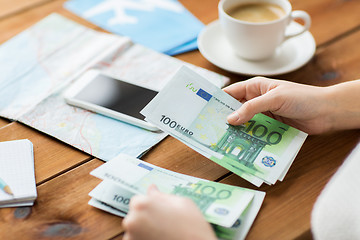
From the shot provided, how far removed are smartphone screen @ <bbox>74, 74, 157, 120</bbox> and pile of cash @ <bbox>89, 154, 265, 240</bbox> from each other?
159mm

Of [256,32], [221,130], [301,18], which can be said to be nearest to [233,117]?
[221,130]

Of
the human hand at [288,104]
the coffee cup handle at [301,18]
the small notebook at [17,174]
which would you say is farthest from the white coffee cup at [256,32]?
the small notebook at [17,174]

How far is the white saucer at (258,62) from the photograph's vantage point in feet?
3.28

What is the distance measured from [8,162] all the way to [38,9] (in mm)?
616

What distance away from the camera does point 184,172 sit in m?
0.77

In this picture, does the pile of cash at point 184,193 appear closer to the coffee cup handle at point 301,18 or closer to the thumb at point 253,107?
the thumb at point 253,107

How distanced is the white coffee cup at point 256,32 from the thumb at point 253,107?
23 centimetres

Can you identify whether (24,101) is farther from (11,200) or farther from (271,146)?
(271,146)

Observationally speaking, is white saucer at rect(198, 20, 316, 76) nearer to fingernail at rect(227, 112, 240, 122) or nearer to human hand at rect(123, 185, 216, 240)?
fingernail at rect(227, 112, 240, 122)

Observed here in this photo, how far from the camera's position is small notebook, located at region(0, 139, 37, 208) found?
725mm

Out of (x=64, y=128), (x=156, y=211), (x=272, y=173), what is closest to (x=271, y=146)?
(x=272, y=173)

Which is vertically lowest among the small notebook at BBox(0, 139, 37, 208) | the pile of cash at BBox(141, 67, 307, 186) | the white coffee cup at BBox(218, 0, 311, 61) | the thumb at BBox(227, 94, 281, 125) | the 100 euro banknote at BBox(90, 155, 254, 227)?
the small notebook at BBox(0, 139, 37, 208)

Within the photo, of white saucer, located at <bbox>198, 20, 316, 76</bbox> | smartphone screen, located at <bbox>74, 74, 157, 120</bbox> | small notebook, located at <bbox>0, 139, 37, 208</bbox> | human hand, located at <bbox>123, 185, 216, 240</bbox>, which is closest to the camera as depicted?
human hand, located at <bbox>123, 185, 216, 240</bbox>

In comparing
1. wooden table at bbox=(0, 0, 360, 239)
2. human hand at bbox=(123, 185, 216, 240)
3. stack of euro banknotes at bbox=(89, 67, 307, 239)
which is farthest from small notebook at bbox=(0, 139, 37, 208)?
human hand at bbox=(123, 185, 216, 240)
